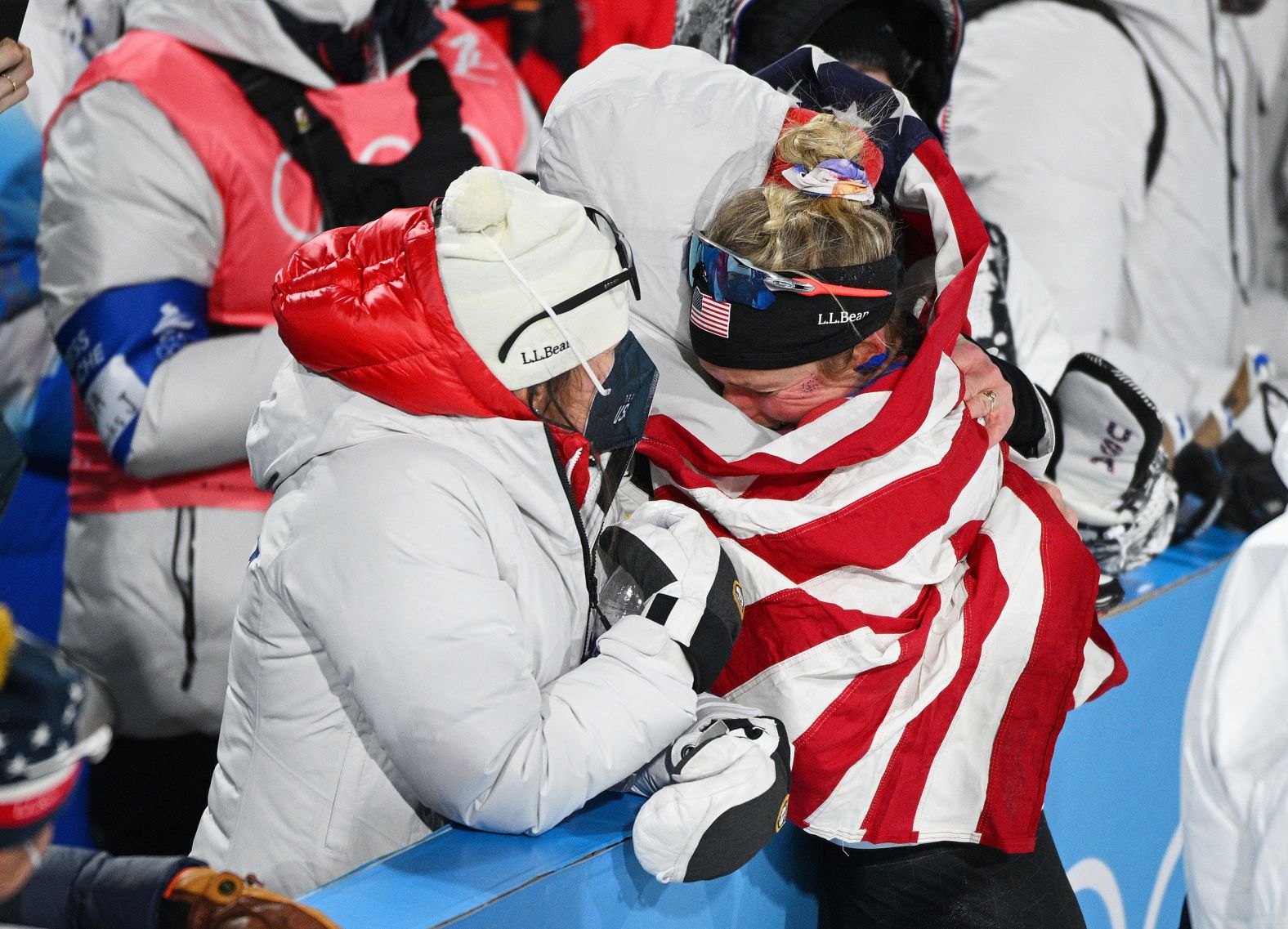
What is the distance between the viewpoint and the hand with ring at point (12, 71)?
1.25 meters

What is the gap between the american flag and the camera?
1327 mm

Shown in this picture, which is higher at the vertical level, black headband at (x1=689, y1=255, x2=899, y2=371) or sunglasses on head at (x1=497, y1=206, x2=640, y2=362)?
sunglasses on head at (x1=497, y1=206, x2=640, y2=362)

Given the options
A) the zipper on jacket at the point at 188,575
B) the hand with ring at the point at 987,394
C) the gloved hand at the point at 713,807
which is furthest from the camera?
the zipper on jacket at the point at 188,575

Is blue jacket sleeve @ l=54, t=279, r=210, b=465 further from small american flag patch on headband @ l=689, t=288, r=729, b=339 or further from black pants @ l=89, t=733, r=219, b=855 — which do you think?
small american flag patch on headband @ l=689, t=288, r=729, b=339

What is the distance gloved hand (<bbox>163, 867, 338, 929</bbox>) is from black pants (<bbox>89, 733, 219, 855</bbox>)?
118 cm

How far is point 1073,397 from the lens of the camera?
206cm

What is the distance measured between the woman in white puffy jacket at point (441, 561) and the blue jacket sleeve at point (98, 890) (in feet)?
0.73

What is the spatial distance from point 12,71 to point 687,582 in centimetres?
89

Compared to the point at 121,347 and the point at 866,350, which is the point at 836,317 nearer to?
the point at 866,350

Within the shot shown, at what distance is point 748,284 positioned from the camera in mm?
1333

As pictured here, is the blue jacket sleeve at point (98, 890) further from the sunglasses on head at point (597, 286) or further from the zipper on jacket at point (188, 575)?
the zipper on jacket at point (188, 575)

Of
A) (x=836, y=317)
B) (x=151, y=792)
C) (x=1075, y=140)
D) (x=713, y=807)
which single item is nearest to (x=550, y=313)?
(x=836, y=317)

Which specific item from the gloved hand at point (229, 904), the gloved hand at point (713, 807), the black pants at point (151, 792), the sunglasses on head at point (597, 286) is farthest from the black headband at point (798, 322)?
the black pants at point (151, 792)

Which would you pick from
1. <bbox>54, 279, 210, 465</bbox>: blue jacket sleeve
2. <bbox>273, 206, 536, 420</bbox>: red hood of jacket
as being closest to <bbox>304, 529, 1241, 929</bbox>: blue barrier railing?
<bbox>273, 206, 536, 420</bbox>: red hood of jacket
